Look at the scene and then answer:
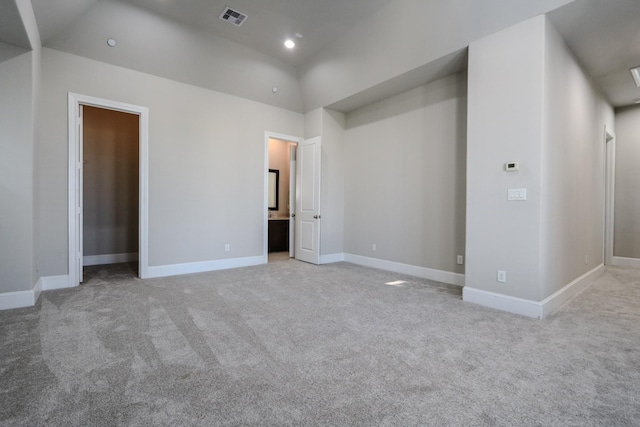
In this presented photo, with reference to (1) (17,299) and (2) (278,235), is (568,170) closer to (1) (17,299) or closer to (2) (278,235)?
(2) (278,235)

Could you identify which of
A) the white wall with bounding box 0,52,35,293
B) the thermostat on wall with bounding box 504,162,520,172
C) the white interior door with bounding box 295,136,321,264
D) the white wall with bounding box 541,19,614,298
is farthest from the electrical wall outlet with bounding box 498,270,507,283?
the white wall with bounding box 0,52,35,293

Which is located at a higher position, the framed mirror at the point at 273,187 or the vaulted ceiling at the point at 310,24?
the vaulted ceiling at the point at 310,24

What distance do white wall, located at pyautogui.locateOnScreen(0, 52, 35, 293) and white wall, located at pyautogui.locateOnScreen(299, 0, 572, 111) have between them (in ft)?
12.2

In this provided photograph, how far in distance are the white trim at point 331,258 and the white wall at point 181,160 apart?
124 cm

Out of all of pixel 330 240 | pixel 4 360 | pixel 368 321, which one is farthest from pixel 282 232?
pixel 4 360

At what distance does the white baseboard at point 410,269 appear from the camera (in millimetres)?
4062

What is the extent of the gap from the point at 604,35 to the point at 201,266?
5.96m

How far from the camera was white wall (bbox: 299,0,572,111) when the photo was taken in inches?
118

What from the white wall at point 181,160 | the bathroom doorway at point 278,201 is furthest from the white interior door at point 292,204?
the white wall at point 181,160

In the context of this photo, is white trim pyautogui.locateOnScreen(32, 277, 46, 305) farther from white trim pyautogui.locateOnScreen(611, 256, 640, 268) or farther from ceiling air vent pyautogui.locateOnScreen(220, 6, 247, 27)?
white trim pyautogui.locateOnScreen(611, 256, 640, 268)

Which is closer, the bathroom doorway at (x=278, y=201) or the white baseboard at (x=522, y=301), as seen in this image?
the white baseboard at (x=522, y=301)

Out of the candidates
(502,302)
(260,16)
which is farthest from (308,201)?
(502,302)

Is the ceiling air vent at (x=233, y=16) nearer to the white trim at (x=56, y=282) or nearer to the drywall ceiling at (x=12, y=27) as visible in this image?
the drywall ceiling at (x=12, y=27)

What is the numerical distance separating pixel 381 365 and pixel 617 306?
3133 mm
